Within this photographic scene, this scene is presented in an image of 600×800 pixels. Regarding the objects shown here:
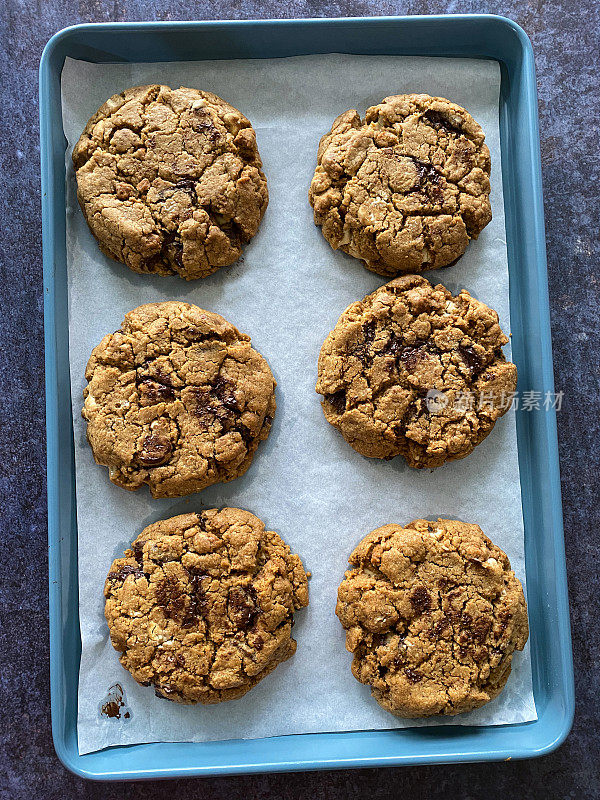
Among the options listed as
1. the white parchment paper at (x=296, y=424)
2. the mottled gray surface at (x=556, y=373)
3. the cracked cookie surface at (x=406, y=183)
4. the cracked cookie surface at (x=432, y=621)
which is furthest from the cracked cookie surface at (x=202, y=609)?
the cracked cookie surface at (x=406, y=183)

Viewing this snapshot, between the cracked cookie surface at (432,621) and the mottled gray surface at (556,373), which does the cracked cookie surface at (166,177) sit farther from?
the cracked cookie surface at (432,621)

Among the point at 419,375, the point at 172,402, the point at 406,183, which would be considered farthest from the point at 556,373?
the point at 172,402

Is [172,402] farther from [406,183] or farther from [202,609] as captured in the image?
[406,183]

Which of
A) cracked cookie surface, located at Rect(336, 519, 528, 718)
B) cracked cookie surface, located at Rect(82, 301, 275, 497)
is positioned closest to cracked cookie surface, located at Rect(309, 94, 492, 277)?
cracked cookie surface, located at Rect(82, 301, 275, 497)

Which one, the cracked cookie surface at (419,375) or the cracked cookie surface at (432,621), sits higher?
the cracked cookie surface at (419,375)

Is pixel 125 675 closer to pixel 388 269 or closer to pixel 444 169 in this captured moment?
pixel 388 269

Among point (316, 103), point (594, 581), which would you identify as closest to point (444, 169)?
point (316, 103)
